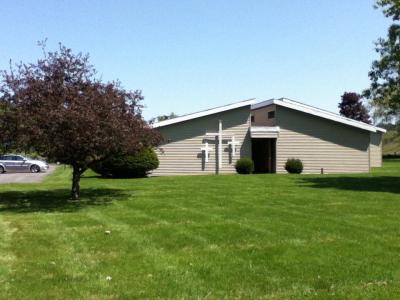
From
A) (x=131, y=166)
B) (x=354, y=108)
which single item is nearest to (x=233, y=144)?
(x=131, y=166)

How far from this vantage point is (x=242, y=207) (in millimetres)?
13805

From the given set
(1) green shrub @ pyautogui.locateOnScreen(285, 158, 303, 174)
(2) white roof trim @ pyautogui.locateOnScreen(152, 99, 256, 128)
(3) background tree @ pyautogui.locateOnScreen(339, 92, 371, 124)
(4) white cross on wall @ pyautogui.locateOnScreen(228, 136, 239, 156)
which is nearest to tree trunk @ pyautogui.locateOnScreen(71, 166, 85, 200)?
(2) white roof trim @ pyautogui.locateOnScreen(152, 99, 256, 128)

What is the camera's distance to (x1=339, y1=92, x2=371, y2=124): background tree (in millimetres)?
91375

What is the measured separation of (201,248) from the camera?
8609 mm

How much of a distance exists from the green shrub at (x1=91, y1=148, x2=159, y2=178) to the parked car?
1245 cm

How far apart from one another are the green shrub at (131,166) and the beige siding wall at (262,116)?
26.5 feet

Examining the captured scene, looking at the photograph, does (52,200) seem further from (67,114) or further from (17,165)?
(17,165)

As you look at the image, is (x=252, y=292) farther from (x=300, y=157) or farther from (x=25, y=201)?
(x=300, y=157)

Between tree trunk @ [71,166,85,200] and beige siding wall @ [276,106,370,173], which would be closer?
tree trunk @ [71,166,85,200]

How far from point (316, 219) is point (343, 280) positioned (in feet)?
16.6

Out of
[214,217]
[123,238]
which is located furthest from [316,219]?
[123,238]

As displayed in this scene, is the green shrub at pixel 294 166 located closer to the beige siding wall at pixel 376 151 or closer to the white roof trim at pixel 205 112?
the white roof trim at pixel 205 112

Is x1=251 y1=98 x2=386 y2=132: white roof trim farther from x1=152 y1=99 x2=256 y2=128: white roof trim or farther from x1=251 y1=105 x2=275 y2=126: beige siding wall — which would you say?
x1=152 y1=99 x2=256 y2=128: white roof trim

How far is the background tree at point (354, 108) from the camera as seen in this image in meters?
91.4
